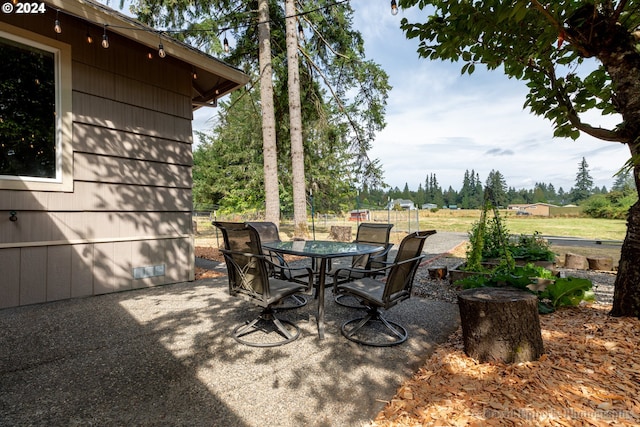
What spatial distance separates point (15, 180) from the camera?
331cm

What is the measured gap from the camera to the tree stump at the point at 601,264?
19.6 feet

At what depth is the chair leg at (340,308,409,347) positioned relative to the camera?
257 cm

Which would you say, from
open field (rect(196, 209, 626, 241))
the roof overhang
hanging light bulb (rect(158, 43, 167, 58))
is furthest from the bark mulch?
open field (rect(196, 209, 626, 241))

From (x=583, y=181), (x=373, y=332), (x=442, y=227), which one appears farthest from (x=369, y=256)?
(x=583, y=181)

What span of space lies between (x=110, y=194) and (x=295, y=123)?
549 cm

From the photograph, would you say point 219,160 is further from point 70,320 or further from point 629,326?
point 629,326

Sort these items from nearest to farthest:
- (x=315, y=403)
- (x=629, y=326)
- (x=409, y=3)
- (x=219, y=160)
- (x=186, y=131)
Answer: (x=315, y=403), (x=629, y=326), (x=409, y=3), (x=186, y=131), (x=219, y=160)

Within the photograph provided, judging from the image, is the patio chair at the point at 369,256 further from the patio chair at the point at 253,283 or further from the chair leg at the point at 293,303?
the patio chair at the point at 253,283

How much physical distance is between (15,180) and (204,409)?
344 cm

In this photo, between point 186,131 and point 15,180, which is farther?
point 186,131

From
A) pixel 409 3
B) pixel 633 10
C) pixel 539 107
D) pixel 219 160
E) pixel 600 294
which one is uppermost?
pixel 219 160

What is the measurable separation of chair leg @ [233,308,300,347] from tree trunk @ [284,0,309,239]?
5384 mm

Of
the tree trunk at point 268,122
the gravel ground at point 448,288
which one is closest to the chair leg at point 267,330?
the gravel ground at point 448,288

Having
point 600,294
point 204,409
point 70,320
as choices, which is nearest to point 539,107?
point 600,294
